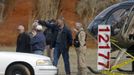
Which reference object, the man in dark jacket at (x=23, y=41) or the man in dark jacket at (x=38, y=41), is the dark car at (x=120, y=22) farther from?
the man in dark jacket at (x=23, y=41)

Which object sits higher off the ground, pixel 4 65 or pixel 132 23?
pixel 132 23

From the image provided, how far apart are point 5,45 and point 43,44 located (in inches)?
1005

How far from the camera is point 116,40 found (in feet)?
52.7

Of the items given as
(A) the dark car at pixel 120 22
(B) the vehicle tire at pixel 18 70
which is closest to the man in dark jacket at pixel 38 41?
(B) the vehicle tire at pixel 18 70

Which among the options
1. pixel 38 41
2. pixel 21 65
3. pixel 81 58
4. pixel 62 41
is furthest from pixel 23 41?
pixel 81 58

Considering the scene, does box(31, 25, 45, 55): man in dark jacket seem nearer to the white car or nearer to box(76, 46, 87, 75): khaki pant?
box(76, 46, 87, 75): khaki pant

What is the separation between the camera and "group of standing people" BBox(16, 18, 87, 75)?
615 inches

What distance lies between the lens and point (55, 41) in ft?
56.4

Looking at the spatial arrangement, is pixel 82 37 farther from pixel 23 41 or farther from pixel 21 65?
pixel 21 65

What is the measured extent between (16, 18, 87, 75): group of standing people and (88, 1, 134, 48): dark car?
0.82 m

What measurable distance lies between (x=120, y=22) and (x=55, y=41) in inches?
92.7

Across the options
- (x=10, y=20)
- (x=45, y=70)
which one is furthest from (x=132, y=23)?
(x=10, y=20)

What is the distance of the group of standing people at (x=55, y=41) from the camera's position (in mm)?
15633

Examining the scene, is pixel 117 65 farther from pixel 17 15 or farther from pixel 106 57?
pixel 17 15
